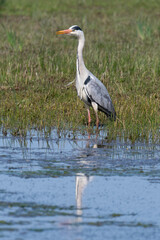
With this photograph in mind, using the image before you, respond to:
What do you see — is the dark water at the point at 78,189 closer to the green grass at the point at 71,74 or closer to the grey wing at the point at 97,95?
the green grass at the point at 71,74

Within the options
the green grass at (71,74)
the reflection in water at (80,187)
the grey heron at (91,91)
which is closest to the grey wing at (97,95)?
the grey heron at (91,91)

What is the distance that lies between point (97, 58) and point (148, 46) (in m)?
3.56

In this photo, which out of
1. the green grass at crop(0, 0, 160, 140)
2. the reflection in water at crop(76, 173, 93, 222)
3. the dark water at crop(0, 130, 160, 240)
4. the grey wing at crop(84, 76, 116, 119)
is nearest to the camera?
the dark water at crop(0, 130, 160, 240)

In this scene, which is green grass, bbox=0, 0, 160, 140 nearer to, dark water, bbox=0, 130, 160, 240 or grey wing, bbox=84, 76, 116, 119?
grey wing, bbox=84, 76, 116, 119

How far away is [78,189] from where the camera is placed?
586 cm

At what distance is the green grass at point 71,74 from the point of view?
9359 mm

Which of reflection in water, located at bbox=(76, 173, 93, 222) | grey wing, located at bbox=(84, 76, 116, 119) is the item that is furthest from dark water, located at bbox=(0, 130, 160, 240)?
grey wing, located at bbox=(84, 76, 116, 119)

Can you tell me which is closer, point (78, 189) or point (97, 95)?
point (78, 189)

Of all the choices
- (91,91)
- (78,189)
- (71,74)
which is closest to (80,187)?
(78,189)

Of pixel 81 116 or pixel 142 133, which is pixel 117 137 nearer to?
pixel 142 133

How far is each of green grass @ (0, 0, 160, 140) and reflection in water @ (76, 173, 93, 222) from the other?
2.27 metres

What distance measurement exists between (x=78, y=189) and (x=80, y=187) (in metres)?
0.07

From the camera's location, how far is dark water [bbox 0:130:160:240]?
4.77 metres

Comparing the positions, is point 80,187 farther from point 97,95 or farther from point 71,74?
point 71,74
